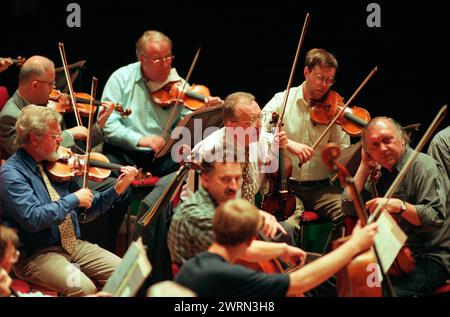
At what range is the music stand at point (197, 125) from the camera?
430cm

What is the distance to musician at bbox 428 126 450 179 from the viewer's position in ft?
13.4

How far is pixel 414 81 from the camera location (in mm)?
5410

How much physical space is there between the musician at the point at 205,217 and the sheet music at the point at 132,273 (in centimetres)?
37

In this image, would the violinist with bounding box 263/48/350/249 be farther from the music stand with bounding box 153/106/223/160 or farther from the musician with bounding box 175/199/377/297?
the musician with bounding box 175/199/377/297

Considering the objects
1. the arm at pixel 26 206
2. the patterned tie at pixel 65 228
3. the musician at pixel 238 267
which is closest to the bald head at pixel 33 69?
the patterned tie at pixel 65 228

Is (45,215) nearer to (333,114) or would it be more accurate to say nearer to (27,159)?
(27,159)

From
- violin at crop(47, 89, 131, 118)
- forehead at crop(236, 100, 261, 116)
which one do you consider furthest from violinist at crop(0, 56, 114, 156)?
forehead at crop(236, 100, 261, 116)

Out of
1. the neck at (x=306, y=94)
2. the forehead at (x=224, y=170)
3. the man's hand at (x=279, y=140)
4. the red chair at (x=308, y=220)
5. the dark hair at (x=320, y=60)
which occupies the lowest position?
the red chair at (x=308, y=220)

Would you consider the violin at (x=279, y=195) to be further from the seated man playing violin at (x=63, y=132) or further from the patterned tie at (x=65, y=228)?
the patterned tie at (x=65, y=228)

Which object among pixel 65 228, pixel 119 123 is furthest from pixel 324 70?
pixel 65 228

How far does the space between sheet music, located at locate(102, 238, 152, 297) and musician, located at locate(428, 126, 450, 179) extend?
1.96 metres

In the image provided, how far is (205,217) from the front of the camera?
312 centimetres

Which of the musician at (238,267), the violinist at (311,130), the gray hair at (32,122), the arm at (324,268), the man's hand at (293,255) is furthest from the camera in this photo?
the violinist at (311,130)

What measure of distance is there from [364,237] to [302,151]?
1386 millimetres
